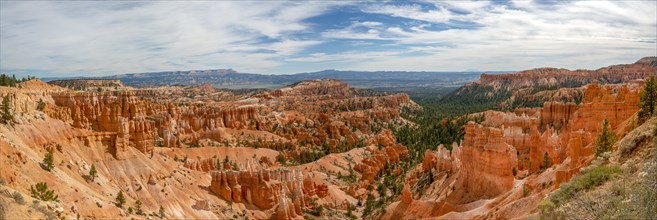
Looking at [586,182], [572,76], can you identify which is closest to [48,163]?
[586,182]

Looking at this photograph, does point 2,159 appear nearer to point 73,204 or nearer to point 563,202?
point 73,204

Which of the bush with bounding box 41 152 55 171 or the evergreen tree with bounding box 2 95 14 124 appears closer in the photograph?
the bush with bounding box 41 152 55 171

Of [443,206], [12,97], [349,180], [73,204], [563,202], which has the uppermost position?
[12,97]

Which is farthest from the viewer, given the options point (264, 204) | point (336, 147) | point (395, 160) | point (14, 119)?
point (336, 147)

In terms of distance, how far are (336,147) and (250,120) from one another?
993 inches

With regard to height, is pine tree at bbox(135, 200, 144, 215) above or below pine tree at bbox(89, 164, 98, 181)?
below

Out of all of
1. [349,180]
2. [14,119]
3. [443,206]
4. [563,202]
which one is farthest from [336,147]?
[563,202]

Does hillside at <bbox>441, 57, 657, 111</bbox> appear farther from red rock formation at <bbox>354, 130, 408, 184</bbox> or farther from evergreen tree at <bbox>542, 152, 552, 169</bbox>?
evergreen tree at <bbox>542, 152, 552, 169</bbox>

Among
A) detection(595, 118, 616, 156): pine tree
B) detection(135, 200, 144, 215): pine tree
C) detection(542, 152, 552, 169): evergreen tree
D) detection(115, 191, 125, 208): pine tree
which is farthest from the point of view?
detection(542, 152, 552, 169): evergreen tree

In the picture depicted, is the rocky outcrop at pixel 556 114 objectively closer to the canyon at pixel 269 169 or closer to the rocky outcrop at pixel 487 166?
the canyon at pixel 269 169

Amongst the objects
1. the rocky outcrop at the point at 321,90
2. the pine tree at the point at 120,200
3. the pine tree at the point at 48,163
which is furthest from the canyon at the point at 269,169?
the rocky outcrop at the point at 321,90

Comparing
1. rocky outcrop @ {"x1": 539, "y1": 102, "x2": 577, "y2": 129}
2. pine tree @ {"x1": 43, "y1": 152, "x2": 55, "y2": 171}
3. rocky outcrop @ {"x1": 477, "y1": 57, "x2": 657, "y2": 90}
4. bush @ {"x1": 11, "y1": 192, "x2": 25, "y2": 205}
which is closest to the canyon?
pine tree @ {"x1": 43, "y1": 152, "x2": 55, "y2": 171}

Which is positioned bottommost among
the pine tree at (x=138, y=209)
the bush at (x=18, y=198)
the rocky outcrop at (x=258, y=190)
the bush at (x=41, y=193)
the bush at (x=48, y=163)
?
the rocky outcrop at (x=258, y=190)

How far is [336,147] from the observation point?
80.3m
